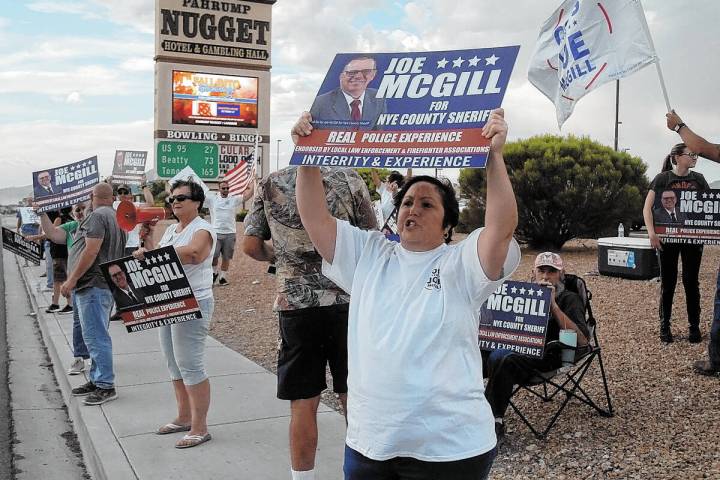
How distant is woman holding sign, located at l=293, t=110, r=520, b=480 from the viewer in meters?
2.26

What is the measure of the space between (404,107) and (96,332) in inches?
170

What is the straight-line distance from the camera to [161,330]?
16.1 feet

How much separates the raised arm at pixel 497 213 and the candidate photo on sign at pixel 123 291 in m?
3.26

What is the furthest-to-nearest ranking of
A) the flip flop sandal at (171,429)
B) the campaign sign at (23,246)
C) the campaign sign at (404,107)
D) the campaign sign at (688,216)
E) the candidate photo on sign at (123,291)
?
the campaign sign at (23,246), the campaign sign at (688,216), the flip flop sandal at (171,429), the candidate photo on sign at (123,291), the campaign sign at (404,107)

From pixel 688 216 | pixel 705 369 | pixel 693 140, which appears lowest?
pixel 705 369

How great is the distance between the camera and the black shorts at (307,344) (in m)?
3.69

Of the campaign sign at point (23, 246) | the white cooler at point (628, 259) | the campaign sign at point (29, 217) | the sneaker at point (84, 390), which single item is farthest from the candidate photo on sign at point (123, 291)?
the campaign sign at point (29, 217)

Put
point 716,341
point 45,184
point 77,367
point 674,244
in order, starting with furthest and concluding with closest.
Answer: point 45,184
point 77,367
point 674,244
point 716,341

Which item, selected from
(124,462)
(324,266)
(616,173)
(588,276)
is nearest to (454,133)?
(324,266)

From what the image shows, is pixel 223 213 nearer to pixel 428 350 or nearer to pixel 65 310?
pixel 65 310

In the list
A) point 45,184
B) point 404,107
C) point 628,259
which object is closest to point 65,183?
point 45,184

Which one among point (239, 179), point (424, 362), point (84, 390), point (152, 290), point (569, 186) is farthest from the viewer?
point (569, 186)

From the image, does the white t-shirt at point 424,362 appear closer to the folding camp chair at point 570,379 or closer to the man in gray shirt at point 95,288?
the folding camp chair at point 570,379

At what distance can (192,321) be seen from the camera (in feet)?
15.3
